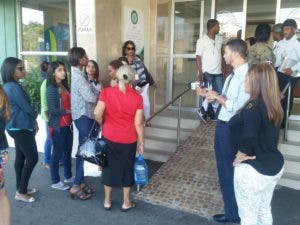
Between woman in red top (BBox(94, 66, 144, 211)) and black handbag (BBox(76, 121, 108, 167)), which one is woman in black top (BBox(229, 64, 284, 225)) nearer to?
woman in red top (BBox(94, 66, 144, 211))

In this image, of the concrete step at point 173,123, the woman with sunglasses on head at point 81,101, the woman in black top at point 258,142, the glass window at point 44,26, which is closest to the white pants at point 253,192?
the woman in black top at point 258,142

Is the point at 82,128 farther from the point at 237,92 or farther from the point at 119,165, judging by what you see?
the point at 237,92

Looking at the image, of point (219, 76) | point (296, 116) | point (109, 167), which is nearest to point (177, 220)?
point (109, 167)

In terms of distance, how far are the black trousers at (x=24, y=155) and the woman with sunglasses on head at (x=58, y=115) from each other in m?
0.28

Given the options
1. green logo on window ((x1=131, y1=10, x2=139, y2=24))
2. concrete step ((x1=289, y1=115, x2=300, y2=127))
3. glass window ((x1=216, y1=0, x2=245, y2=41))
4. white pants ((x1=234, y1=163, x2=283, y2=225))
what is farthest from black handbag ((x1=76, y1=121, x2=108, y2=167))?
glass window ((x1=216, y1=0, x2=245, y2=41))

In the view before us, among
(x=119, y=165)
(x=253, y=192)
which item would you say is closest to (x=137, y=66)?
(x=119, y=165)

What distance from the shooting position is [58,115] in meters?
3.82

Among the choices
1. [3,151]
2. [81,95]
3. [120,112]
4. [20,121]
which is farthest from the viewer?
[81,95]

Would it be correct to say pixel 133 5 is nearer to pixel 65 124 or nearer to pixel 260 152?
pixel 65 124

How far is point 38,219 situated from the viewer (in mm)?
3400

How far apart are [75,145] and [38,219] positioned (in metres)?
1.83

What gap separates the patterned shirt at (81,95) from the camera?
3.67m

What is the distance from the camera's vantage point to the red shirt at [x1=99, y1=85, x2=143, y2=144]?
326 centimetres

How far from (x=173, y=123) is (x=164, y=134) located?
1.01 feet
